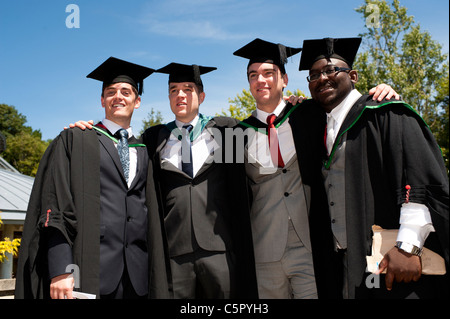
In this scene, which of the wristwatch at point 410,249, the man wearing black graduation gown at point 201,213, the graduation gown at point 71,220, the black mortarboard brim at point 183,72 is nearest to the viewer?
the wristwatch at point 410,249

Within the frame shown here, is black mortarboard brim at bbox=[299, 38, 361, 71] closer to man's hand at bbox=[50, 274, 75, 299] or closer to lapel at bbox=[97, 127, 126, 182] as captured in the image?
lapel at bbox=[97, 127, 126, 182]

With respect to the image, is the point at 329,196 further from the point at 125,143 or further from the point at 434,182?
the point at 125,143

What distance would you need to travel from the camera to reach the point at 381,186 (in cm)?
307

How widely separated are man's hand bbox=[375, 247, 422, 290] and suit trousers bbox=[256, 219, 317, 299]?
87cm

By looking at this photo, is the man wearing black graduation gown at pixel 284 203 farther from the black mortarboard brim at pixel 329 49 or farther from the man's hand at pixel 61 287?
the man's hand at pixel 61 287

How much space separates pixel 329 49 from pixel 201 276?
2.49 m

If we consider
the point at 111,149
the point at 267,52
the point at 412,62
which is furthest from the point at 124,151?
the point at 412,62

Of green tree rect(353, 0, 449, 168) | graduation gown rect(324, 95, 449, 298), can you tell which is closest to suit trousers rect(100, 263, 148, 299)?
graduation gown rect(324, 95, 449, 298)

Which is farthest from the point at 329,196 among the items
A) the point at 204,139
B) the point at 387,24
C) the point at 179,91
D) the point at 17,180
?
the point at 387,24

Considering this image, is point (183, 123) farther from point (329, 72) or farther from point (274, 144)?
point (329, 72)

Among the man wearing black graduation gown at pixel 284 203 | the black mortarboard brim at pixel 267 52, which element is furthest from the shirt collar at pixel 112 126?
the black mortarboard brim at pixel 267 52

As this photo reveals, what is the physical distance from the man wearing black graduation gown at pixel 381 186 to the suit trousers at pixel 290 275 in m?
0.29

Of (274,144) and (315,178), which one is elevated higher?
(274,144)

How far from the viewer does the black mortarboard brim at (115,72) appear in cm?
418
